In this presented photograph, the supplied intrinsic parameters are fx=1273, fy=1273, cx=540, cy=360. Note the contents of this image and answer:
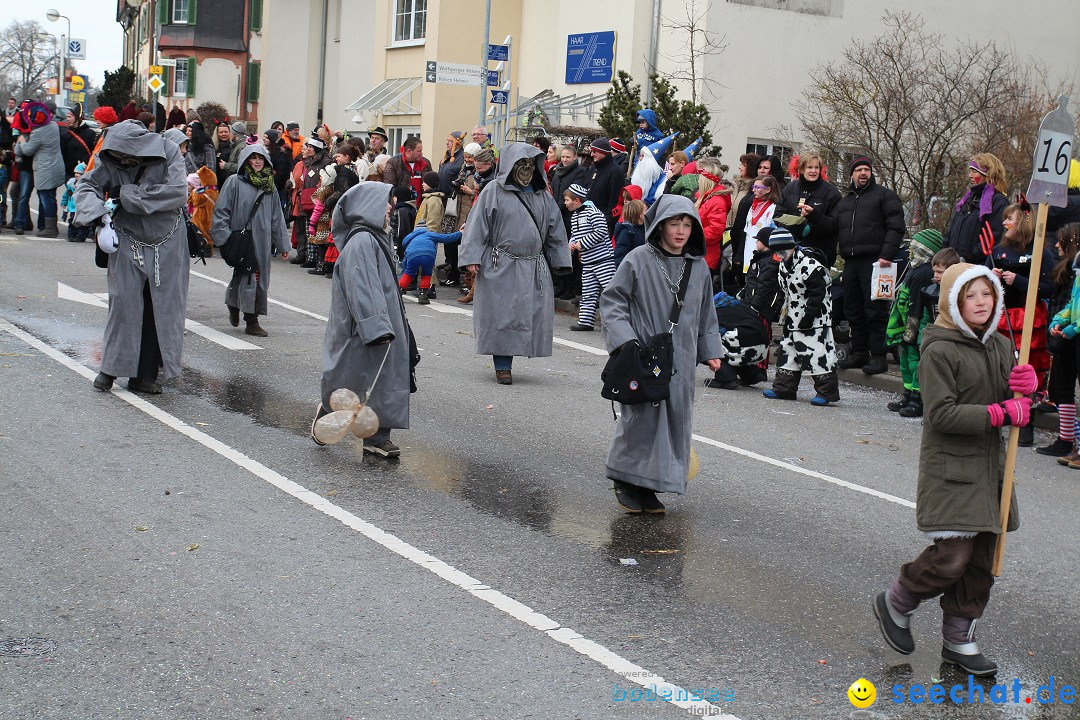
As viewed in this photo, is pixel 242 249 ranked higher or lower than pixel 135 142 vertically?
lower

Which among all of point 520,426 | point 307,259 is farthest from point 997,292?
point 307,259

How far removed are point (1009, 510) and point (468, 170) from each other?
13254 millimetres

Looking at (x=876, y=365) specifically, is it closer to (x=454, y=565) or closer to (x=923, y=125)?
(x=923, y=125)

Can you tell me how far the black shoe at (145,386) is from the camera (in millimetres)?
9828

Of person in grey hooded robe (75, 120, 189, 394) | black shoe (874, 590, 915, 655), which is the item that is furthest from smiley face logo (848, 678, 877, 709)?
person in grey hooded robe (75, 120, 189, 394)

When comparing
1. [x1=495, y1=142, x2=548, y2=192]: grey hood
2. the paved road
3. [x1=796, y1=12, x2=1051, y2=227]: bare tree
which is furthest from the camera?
[x1=796, y1=12, x2=1051, y2=227]: bare tree

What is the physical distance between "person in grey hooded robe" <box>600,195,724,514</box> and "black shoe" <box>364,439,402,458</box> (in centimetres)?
172

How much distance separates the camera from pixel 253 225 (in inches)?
508

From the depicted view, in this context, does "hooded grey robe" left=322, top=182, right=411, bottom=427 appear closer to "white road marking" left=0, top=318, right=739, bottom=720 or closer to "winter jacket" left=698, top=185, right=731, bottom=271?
"white road marking" left=0, top=318, right=739, bottom=720

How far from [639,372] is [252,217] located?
7.14m

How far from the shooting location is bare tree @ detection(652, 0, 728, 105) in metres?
23.9

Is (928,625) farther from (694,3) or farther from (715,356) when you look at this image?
(694,3)

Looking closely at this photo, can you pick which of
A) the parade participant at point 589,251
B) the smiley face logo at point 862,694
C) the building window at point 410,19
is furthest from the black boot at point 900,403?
the building window at point 410,19

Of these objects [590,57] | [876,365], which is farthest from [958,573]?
[590,57]
